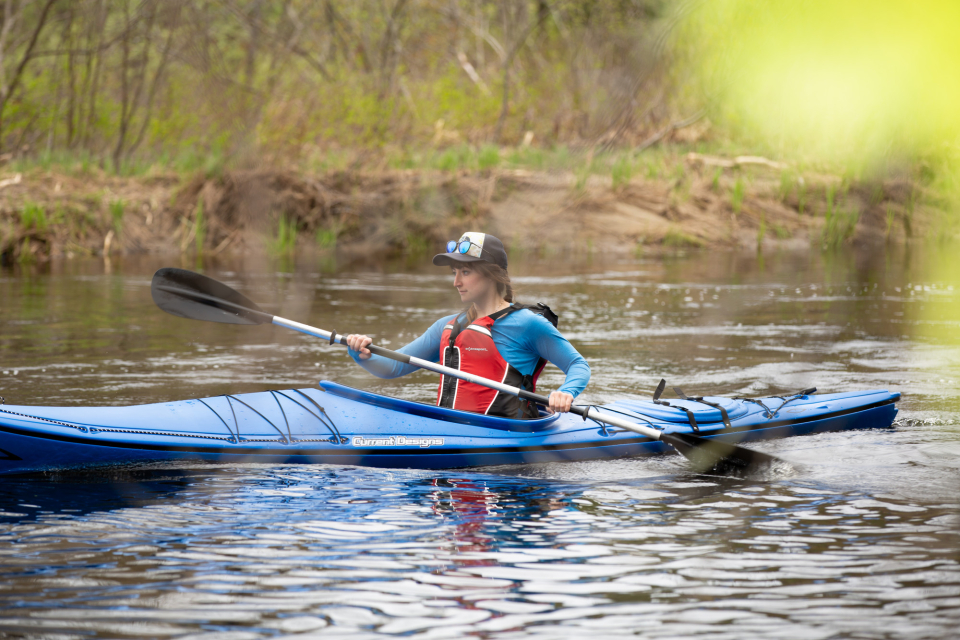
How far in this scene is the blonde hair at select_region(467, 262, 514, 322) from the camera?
13.0ft

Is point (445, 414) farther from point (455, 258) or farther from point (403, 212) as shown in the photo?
point (403, 212)

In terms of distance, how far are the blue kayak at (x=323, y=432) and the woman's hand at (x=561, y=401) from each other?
25 cm

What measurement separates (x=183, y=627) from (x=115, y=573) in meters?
0.48

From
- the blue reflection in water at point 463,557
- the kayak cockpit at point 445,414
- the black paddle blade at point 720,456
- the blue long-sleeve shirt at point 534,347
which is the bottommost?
the blue reflection in water at point 463,557

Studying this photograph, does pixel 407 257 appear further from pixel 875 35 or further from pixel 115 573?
pixel 875 35

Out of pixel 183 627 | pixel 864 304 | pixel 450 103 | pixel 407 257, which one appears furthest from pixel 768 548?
pixel 450 103

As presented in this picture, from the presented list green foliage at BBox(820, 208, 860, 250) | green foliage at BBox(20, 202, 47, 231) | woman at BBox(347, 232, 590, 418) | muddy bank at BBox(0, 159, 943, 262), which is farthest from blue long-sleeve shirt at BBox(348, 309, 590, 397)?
green foliage at BBox(20, 202, 47, 231)

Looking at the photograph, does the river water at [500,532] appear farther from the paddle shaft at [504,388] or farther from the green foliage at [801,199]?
the green foliage at [801,199]

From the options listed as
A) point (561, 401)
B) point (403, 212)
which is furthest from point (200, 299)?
point (403, 212)

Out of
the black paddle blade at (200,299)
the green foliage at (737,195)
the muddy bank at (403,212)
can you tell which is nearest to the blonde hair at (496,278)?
the black paddle blade at (200,299)

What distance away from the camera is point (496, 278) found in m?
4.01

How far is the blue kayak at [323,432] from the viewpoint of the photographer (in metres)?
3.64

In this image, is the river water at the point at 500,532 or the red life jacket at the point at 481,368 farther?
the red life jacket at the point at 481,368

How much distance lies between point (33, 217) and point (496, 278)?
10342 mm
